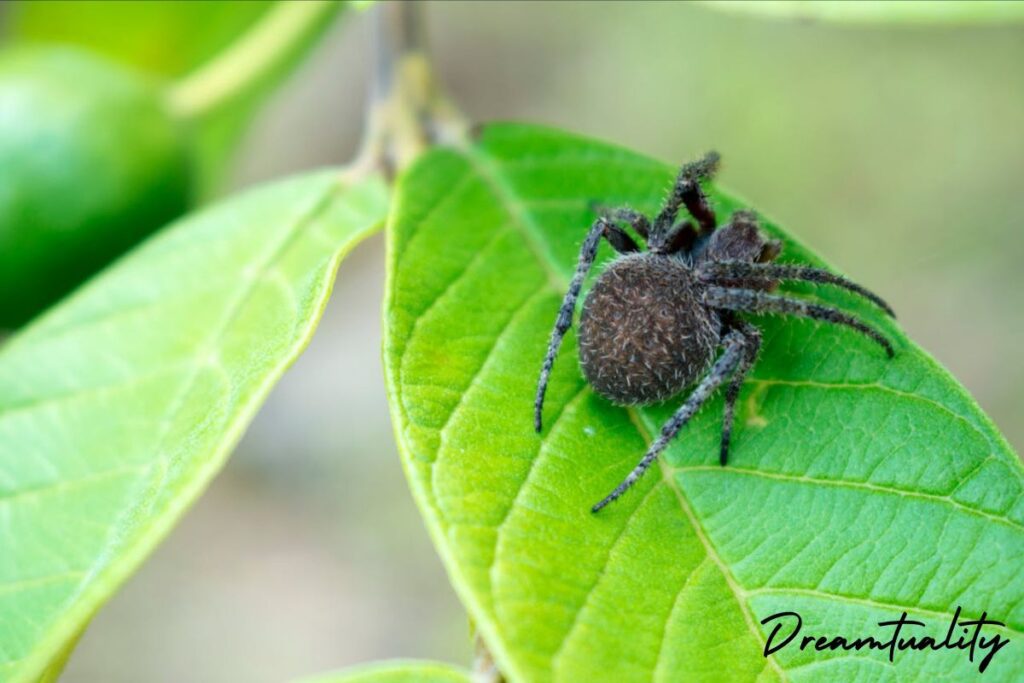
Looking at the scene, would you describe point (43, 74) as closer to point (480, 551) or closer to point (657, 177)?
point (657, 177)

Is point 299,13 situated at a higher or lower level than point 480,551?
higher

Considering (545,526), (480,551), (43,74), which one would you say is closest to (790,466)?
(545,526)

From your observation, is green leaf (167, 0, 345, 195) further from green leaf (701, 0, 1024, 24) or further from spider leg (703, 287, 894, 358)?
green leaf (701, 0, 1024, 24)

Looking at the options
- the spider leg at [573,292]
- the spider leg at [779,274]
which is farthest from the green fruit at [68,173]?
the spider leg at [779,274]

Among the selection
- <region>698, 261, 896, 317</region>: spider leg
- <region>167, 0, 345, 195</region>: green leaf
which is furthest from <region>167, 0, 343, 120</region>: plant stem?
<region>698, 261, 896, 317</region>: spider leg

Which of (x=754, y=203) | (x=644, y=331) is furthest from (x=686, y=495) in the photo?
(x=754, y=203)

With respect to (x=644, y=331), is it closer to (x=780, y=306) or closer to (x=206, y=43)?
(x=780, y=306)

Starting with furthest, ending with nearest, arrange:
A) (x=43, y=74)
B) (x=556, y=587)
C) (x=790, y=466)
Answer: (x=43, y=74) < (x=790, y=466) < (x=556, y=587)
